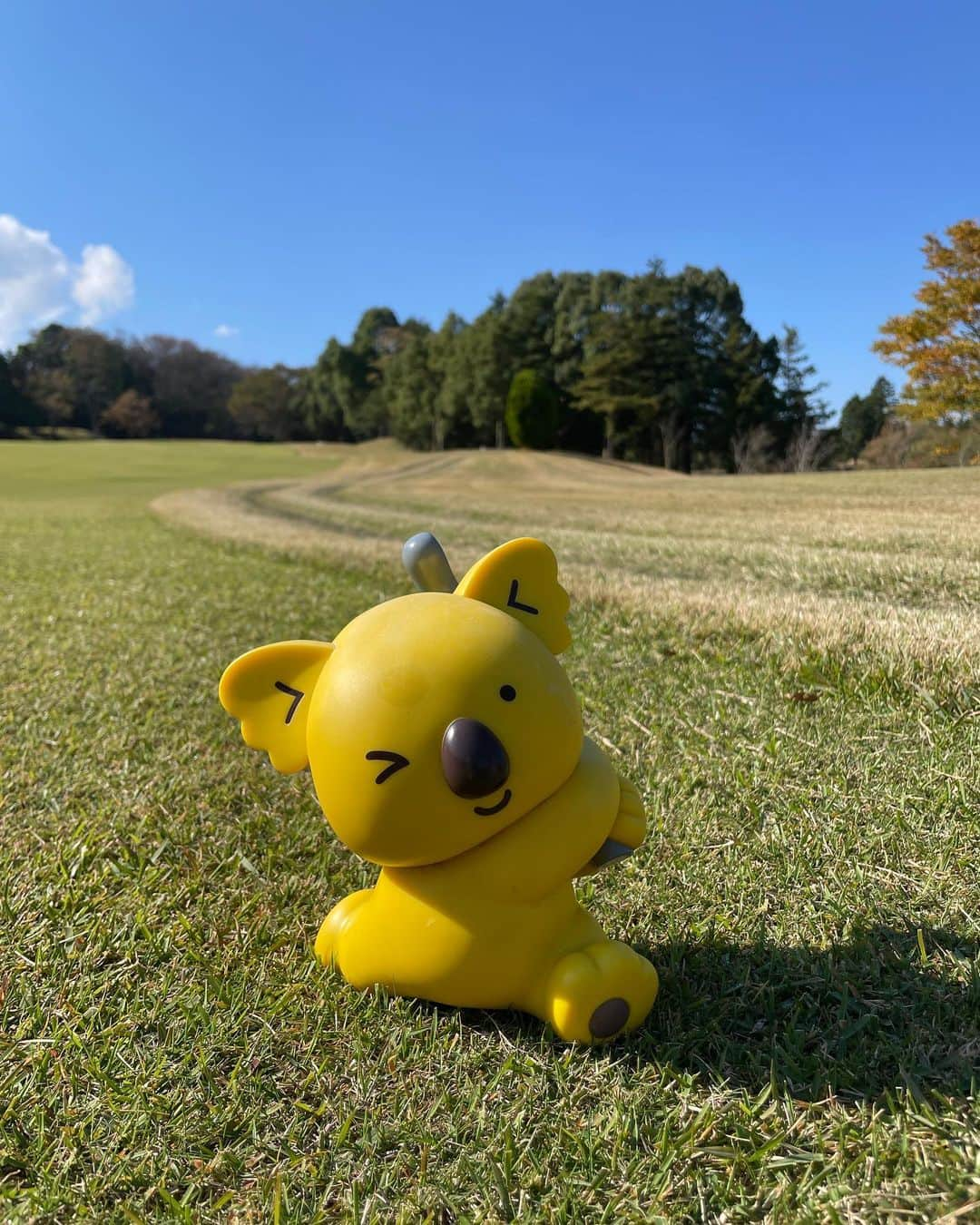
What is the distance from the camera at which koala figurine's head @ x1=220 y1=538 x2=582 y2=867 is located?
4.56 feet

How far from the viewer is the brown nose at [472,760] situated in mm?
1332

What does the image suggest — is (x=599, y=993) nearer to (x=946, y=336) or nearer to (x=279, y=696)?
(x=279, y=696)

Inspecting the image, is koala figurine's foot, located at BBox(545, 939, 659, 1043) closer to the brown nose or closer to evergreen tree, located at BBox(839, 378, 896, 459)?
the brown nose

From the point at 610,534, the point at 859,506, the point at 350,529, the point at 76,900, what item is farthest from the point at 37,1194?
the point at 859,506

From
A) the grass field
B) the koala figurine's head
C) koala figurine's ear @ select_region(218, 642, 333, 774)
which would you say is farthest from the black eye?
the grass field

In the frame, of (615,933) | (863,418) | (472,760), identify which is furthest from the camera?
(863,418)

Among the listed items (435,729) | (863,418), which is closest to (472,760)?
(435,729)

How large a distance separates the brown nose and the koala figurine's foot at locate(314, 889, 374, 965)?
53 centimetres

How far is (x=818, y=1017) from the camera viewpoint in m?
1.53

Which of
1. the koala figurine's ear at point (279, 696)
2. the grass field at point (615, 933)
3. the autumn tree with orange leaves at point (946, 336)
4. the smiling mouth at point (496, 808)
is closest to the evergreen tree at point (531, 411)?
the autumn tree with orange leaves at point (946, 336)

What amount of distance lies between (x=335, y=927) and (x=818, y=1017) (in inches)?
41.6

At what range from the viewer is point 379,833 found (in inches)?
56.9

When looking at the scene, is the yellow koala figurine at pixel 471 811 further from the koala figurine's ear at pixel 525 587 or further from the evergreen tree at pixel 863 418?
the evergreen tree at pixel 863 418

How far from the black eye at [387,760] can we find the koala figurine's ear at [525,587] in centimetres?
44
